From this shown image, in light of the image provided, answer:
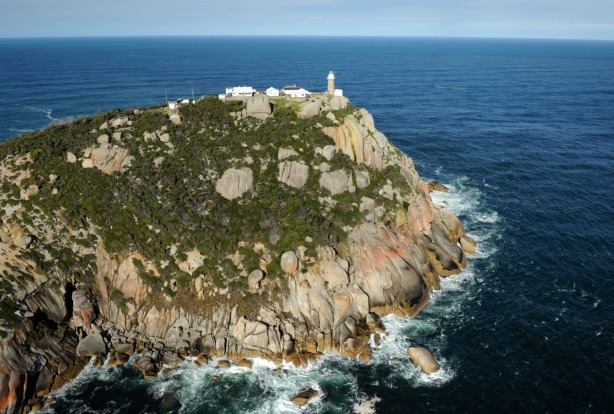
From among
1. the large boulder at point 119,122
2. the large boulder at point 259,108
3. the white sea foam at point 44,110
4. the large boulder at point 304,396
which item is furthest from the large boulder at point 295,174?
the white sea foam at point 44,110

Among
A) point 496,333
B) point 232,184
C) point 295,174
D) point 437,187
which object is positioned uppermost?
point 295,174

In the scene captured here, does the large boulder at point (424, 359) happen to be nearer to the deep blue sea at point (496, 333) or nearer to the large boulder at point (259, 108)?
the deep blue sea at point (496, 333)

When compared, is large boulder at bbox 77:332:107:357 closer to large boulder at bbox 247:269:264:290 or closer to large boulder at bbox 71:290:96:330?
large boulder at bbox 71:290:96:330

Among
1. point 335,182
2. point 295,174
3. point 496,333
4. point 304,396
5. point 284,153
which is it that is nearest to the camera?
point 304,396

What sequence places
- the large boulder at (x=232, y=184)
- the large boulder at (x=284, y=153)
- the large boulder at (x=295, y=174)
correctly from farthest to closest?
1. the large boulder at (x=284, y=153)
2. the large boulder at (x=295, y=174)
3. the large boulder at (x=232, y=184)

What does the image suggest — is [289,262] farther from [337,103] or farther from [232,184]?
[337,103]

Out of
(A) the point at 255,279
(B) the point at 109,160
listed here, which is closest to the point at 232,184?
(A) the point at 255,279
